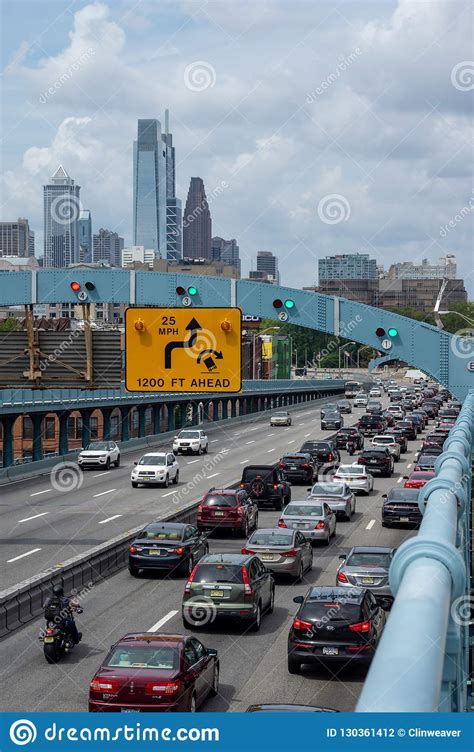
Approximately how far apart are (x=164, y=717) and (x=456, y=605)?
1379 mm

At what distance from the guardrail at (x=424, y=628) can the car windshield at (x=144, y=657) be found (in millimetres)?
10726

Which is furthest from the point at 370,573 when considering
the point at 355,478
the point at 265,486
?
the point at 355,478

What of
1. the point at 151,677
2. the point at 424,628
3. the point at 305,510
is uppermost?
the point at 424,628

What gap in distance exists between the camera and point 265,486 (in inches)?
1758

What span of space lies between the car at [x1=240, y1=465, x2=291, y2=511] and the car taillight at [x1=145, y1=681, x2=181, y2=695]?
2864cm

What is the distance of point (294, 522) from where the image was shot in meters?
35.0

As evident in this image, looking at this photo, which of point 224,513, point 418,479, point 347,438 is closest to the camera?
point 224,513

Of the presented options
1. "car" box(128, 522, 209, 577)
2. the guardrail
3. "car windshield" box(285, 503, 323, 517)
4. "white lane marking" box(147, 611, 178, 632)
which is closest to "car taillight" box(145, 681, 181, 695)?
"white lane marking" box(147, 611, 178, 632)

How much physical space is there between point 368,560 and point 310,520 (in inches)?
375

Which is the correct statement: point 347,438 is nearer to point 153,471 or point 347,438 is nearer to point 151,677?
point 153,471

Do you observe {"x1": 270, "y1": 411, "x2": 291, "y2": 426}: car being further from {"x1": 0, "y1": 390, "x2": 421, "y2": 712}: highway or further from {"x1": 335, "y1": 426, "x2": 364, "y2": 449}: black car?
{"x1": 0, "y1": 390, "x2": 421, "y2": 712}: highway

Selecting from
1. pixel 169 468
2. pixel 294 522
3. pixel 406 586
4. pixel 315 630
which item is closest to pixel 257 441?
pixel 169 468

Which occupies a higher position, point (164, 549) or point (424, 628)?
point (424, 628)

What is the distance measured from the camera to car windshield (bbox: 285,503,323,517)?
116 feet
